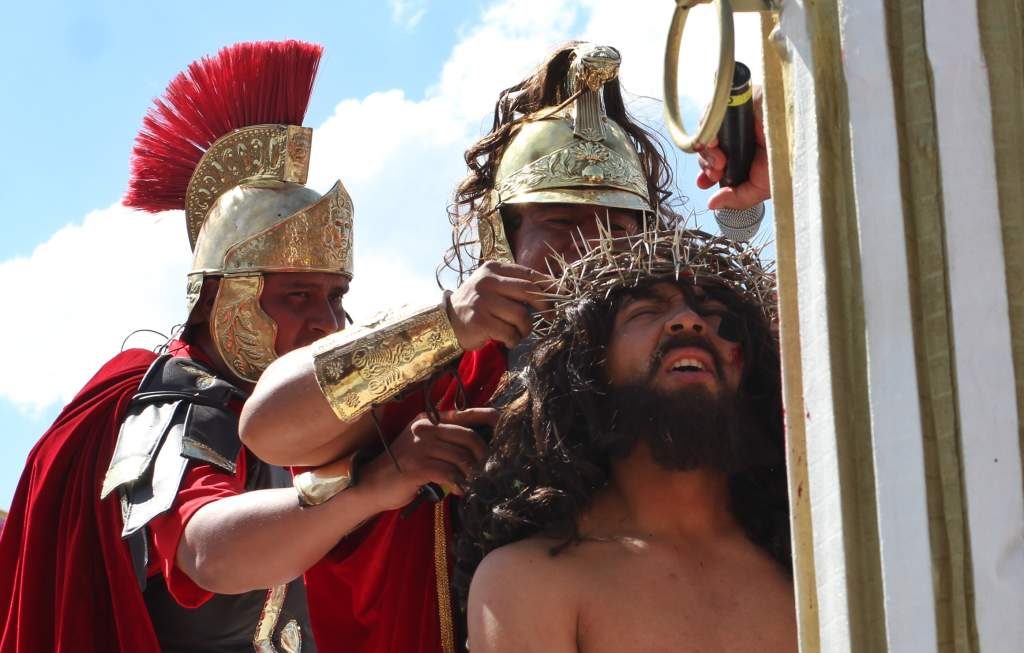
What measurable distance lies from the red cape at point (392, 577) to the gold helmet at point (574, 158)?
0.51 meters

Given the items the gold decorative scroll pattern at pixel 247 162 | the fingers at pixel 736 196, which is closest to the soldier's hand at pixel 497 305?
the fingers at pixel 736 196

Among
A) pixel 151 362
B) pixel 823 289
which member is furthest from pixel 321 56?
pixel 823 289

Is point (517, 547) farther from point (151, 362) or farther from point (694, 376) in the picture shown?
point (151, 362)

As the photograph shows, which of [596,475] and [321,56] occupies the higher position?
[321,56]

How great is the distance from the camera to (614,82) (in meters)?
4.04

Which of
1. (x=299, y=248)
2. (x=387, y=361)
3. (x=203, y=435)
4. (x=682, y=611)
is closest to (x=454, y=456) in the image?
(x=387, y=361)

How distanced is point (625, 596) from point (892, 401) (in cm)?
111

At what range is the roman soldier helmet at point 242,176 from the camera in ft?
15.6

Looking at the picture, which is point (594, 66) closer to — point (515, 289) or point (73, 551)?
point (515, 289)

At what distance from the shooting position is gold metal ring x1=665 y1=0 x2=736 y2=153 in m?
1.71

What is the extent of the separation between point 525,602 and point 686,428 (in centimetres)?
39

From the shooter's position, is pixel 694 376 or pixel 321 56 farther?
pixel 321 56

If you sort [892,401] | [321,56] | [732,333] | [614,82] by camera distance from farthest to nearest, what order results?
[321,56], [614,82], [732,333], [892,401]

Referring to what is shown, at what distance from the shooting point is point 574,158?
148 inches
